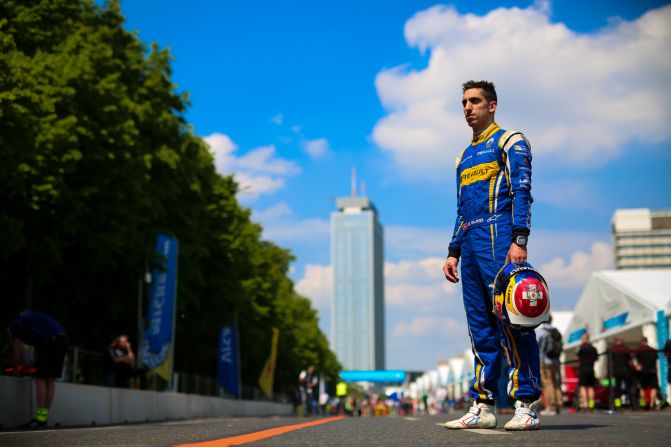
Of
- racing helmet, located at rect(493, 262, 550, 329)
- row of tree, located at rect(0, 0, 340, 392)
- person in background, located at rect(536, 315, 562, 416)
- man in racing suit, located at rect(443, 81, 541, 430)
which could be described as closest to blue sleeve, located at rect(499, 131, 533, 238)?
man in racing suit, located at rect(443, 81, 541, 430)

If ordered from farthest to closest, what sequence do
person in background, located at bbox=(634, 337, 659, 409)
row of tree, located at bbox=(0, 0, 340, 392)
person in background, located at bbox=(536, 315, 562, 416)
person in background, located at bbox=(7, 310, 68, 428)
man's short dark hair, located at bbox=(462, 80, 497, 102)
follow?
row of tree, located at bbox=(0, 0, 340, 392) → person in background, located at bbox=(634, 337, 659, 409) → person in background, located at bbox=(536, 315, 562, 416) → person in background, located at bbox=(7, 310, 68, 428) → man's short dark hair, located at bbox=(462, 80, 497, 102)

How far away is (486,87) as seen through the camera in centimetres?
698

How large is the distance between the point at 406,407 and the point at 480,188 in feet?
209

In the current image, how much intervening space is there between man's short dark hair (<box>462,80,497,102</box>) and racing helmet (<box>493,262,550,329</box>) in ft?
4.57

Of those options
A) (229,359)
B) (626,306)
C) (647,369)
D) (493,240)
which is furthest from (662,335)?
(493,240)

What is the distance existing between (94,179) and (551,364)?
11838 millimetres

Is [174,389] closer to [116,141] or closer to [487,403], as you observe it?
[116,141]

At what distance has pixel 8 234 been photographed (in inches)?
771

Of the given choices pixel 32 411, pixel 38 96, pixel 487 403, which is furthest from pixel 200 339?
pixel 487 403

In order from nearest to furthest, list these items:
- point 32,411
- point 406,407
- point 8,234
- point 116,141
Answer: point 32,411 < point 8,234 < point 116,141 < point 406,407

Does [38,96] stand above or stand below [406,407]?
above

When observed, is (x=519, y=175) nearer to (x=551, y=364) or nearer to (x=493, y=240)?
(x=493, y=240)

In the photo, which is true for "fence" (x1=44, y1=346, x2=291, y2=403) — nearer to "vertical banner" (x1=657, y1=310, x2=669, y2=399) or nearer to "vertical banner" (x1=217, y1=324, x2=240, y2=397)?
"vertical banner" (x1=217, y1=324, x2=240, y2=397)

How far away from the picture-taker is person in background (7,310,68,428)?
39.6 feet
